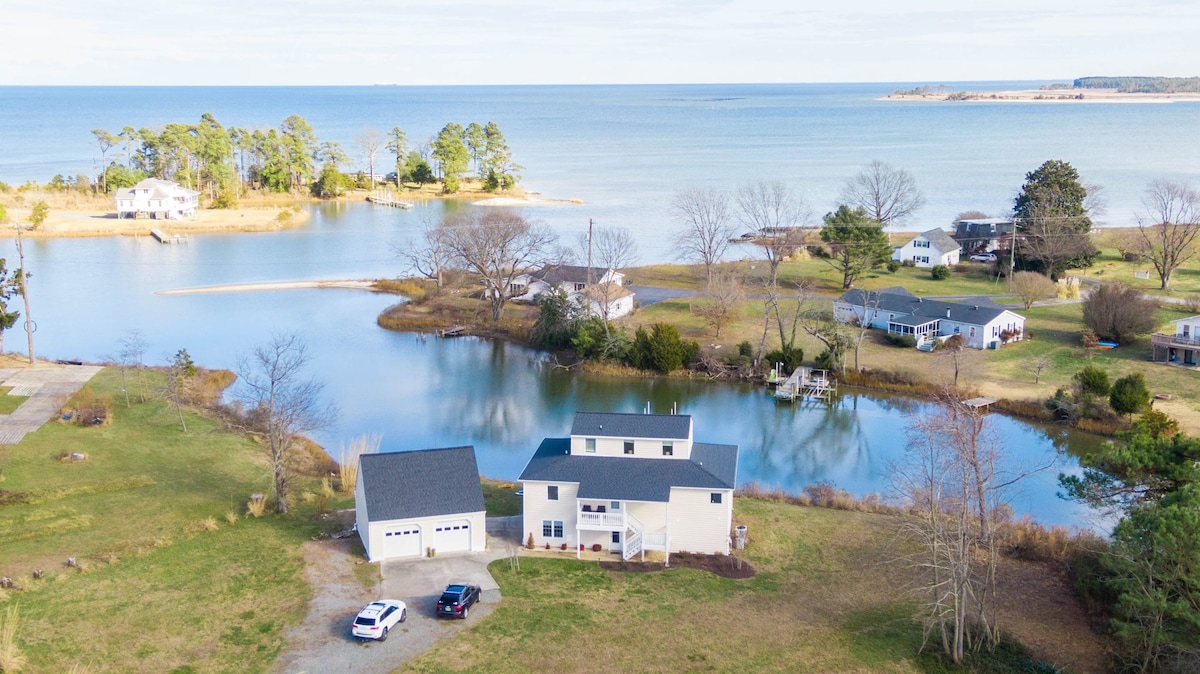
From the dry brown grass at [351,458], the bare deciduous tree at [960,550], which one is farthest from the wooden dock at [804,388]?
the dry brown grass at [351,458]

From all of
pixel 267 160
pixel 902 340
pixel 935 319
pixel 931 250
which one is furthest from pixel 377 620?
pixel 267 160

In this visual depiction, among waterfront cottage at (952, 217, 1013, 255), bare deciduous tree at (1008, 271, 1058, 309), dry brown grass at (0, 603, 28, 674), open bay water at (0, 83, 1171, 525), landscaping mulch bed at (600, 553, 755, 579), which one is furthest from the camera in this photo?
waterfront cottage at (952, 217, 1013, 255)

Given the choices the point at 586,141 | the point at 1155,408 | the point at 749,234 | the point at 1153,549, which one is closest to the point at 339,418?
the point at 1153,549

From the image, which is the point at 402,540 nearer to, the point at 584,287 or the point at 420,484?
the point at 420,484

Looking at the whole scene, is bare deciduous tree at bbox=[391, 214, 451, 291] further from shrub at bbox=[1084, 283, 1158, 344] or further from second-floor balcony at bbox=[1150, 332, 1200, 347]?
second-floor balcony at bbox=[1150, 332, 1200, 347]

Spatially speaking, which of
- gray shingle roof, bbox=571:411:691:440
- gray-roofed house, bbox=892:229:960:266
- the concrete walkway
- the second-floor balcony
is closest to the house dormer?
gray shingle roof, bbox=571:411:691:440

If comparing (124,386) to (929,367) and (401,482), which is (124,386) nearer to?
(401,482)

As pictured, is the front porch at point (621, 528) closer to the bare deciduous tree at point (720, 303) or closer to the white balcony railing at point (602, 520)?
the white balcony railing at point (602, 520)
